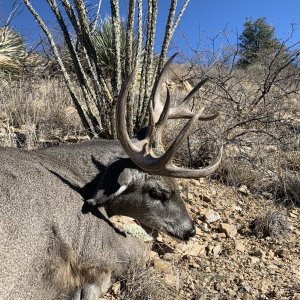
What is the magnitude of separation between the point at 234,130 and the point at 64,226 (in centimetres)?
431

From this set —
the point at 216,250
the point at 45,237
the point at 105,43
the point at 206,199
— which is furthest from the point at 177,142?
the point at 105,43

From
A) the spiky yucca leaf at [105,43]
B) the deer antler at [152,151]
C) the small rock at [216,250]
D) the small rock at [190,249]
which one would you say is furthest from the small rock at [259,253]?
the spiky yucca leaf at [105,43]

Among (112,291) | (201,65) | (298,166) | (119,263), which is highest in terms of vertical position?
(201,65)

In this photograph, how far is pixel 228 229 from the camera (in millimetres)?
5309

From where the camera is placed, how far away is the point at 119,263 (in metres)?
4.01

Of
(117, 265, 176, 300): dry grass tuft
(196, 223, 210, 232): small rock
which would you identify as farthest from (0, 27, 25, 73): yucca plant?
(117, 265, 176, 300): dry grass tuft

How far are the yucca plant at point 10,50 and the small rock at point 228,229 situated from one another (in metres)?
7.87

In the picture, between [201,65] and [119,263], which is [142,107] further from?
[119,263]

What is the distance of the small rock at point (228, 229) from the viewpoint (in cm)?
527

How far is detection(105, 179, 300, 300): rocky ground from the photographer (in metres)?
4.27

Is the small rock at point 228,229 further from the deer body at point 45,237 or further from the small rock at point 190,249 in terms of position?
the deer body at point 45,237

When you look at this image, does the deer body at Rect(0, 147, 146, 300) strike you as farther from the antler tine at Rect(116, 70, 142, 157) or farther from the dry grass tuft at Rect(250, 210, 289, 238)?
the dry grass tuft at Rect(250, 210, 289, 238)

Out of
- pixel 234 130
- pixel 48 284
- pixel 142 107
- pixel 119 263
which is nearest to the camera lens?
pixel 48 284

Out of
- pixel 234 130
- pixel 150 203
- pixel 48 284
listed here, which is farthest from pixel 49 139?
pixel 48 284
